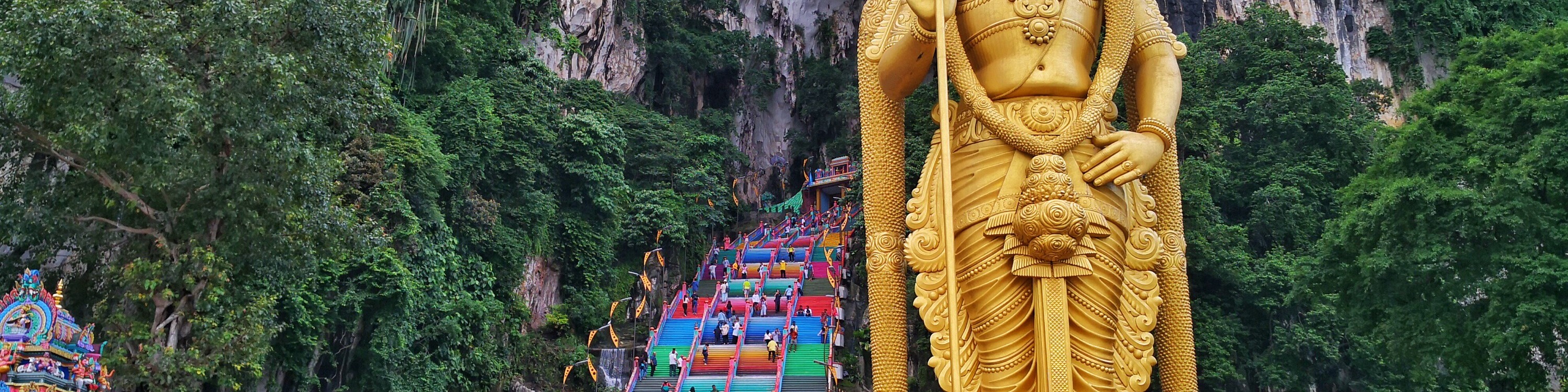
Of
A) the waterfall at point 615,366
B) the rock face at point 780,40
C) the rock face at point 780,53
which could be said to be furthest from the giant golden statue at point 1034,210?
the rock face at point 780,53

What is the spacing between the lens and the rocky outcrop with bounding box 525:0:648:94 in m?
22.8

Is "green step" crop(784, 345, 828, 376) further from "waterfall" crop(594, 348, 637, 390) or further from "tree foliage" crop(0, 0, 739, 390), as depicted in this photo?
"tree foliage" crop(0, 0, 739, 390)

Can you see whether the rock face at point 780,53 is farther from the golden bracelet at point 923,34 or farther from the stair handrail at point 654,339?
the golden bracelet at point 923,34

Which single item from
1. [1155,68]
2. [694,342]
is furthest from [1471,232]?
[694,342]

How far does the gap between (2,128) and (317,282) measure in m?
4.05

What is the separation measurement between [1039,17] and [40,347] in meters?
5.17

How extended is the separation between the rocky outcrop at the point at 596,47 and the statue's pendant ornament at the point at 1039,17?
16.1 meters

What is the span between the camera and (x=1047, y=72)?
585 cm

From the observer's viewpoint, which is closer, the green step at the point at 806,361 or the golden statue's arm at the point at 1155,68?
the golden statue's arm at the point at 1155,68

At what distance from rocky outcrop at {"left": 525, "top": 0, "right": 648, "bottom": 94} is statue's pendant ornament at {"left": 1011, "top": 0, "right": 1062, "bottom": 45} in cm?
1614

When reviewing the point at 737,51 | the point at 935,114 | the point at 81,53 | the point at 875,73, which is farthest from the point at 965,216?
the point at 737,51

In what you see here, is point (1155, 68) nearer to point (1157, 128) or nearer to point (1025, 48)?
point (1157, 128)

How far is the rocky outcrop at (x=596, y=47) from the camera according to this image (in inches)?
897

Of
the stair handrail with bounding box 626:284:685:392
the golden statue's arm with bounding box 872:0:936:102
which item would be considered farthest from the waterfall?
the golden statue's arm with bounding box 872:0:936:102
